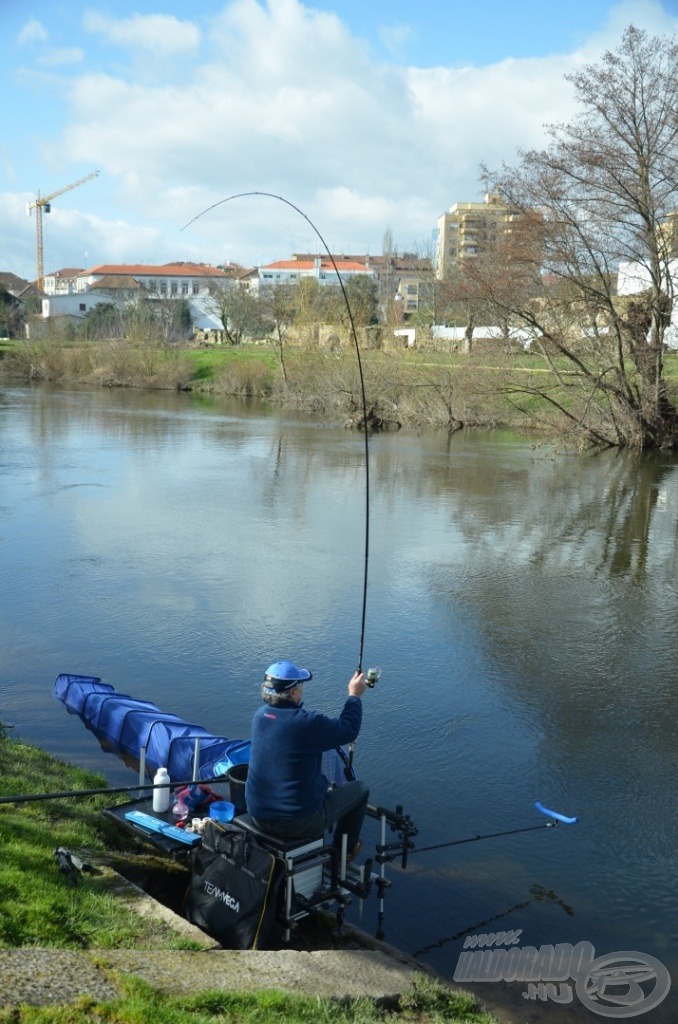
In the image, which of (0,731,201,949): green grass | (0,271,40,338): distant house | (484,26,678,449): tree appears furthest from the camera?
(0,271,40,338): distant house

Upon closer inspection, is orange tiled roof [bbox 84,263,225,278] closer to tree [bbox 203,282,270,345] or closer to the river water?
tree [bbox 203,282,270,345]

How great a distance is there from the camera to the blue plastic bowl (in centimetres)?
551

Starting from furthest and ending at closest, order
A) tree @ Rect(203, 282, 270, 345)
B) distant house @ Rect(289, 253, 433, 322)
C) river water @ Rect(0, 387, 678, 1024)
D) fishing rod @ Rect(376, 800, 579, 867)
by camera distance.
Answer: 1. distant house @ Rect(289, 253, 433, 322)
2. tree @ Rect(203, 282, 270, 345)
3. river water @ Rect(0, 387, 678, 1024)
4. fishing rod @ Rect(376, 800, 579, 867)

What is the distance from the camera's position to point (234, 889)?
4.81m

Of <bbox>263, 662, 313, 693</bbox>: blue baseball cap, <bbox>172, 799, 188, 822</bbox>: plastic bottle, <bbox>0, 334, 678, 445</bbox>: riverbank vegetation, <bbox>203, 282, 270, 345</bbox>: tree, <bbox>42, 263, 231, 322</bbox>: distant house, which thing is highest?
<bbox>42, 263, 231, 322</bbox>: distant house

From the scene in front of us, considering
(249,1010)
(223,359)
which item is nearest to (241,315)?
(223,359)

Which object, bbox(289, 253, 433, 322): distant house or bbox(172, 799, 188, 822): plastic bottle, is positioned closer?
bbox(172, 799, 188, 822): plastic bottle

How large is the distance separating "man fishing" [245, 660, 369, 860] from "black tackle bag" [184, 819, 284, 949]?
19cm

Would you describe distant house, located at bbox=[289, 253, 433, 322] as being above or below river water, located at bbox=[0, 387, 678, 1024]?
above

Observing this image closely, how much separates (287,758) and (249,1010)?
1.28 meters

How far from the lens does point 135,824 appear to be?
18.7ft

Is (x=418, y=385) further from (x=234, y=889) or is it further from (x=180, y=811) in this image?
(x=234, y=889)

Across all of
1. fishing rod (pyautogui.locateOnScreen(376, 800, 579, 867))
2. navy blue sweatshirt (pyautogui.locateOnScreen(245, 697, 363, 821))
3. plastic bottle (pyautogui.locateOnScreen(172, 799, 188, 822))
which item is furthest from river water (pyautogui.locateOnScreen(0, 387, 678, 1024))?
plastic bottle (pyautogui.locateOnScreen(172, 799, 188, 822))

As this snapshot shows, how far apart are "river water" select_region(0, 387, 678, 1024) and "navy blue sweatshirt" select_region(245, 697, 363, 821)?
105cm
